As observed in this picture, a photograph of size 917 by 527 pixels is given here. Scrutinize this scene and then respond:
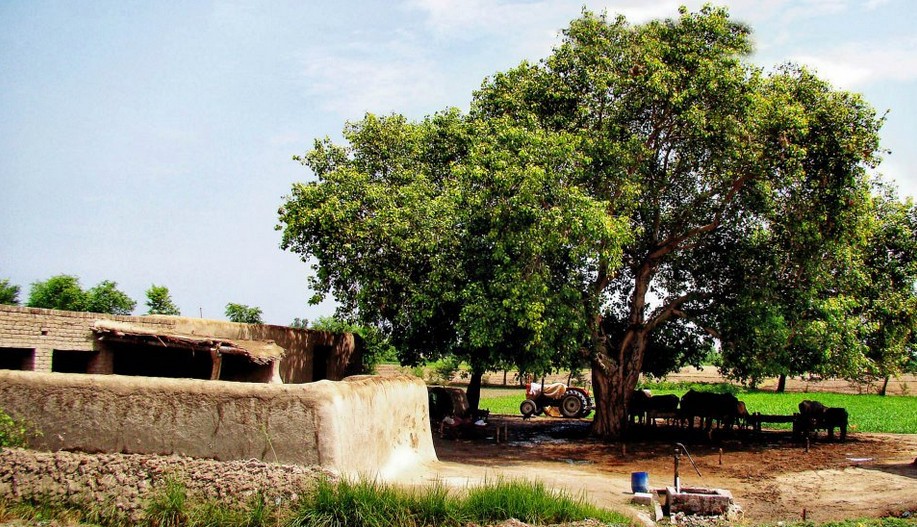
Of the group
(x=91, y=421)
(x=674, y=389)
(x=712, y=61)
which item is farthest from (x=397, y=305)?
(x=674, y=389)

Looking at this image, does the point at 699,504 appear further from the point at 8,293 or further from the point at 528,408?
the point at 8,293

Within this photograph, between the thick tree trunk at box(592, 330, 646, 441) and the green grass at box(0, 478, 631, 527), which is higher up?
the thick tree trunk at box(592, 330, 646, 441)

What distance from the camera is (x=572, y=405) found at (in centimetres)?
3225

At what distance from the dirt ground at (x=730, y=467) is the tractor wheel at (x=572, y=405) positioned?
190 inches

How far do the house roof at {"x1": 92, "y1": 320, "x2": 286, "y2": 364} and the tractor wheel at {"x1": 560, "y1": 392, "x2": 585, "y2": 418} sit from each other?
17.3 m

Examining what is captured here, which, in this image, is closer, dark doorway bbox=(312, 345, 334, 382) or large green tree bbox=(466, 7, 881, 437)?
large green tree bbox=(466, 7, 881, 437)

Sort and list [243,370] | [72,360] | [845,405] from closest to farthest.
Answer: [72,360], [243,370], [845,405]

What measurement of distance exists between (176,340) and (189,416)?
5.72 metres

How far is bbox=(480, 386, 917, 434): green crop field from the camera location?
29.2m

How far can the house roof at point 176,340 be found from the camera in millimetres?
15555

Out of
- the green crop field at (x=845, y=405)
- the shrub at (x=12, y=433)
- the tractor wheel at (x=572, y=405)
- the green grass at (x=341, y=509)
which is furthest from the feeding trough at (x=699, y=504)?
the tractor wheel at (x=572, y=405)

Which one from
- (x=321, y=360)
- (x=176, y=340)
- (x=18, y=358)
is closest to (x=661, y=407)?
(x=321, y=360)

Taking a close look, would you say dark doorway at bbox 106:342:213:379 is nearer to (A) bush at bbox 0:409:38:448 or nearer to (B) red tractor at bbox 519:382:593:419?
(A) bush at bbox 0:409:38:448

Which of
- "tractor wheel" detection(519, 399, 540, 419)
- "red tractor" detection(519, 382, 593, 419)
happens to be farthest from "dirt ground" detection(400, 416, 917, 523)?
"red tractor" detection(519, 382, 593, 419)
